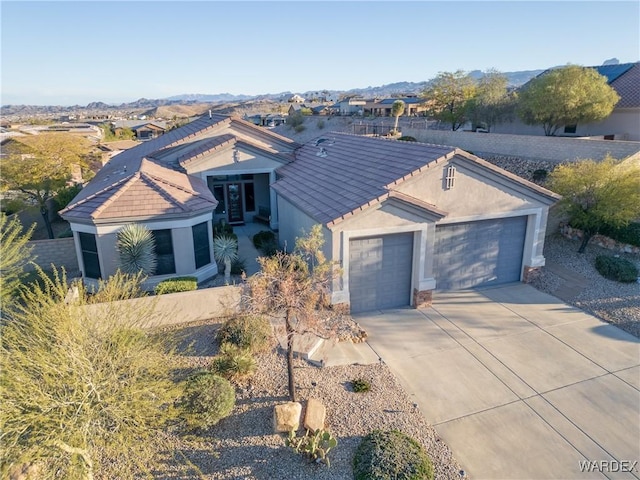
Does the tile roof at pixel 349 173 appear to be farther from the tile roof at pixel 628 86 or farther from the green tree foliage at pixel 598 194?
the tile roof at pixel 628 86

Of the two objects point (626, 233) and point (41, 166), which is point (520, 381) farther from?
point (41, 166)

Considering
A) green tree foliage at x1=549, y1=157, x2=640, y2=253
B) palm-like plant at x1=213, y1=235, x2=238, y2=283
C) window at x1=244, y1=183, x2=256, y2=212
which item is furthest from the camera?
window at x1=244, y1=183, x2=256, y2=212

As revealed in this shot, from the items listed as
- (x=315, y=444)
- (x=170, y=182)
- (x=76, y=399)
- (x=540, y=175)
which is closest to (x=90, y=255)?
(x=170, y=182)

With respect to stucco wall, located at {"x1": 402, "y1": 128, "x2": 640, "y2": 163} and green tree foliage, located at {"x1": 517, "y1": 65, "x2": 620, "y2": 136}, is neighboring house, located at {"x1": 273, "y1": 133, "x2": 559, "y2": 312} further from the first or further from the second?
green tree foliage, located at {"x1": 517, "y1": 65, "x2": 620, "y2": 136}

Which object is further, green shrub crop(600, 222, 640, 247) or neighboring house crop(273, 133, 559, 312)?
green shrub crop(600, 222, 640, 247)

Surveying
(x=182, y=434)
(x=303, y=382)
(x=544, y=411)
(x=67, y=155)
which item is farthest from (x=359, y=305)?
(x=67, y=155)

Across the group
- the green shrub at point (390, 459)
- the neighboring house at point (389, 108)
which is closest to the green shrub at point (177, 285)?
the green shrub at point (390, 459)

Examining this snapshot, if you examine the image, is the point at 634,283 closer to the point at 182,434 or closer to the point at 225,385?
the point at 225,385

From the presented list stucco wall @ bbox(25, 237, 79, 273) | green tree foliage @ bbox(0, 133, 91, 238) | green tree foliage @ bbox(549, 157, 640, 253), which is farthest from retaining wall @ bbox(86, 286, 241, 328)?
green tree foliage @ bbox(0, 133, 91, 238)
